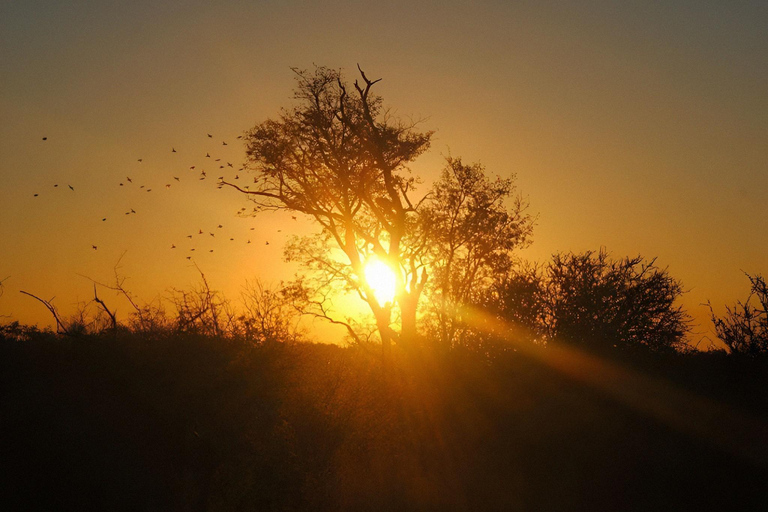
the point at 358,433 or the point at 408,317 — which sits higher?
the point at 408,317

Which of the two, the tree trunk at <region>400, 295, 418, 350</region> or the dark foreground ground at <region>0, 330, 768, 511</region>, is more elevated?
the tree trunk at <region>400, 295, 418, 350</region>

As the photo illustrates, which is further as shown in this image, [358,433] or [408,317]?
[408,317]

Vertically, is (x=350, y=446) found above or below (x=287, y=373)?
below

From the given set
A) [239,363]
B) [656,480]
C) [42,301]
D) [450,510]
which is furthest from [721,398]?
[42,301]

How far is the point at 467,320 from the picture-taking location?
77.7 feet

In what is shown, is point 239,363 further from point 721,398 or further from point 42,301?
point 721,398

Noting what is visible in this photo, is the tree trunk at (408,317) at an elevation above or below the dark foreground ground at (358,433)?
above

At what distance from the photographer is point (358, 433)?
17.2m

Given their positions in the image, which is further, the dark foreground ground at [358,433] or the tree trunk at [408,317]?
the tree trunk at [408,317]

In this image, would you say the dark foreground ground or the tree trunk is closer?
the dark foreground ground

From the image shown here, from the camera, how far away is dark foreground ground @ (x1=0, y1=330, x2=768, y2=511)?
48.5ft

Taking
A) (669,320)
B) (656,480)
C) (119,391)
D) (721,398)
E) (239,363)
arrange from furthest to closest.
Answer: (669,320) < (239,363) < (119,391) < (721,398) < (656,480)

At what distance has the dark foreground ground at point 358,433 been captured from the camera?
14.8m

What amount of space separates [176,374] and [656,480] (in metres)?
14.8
